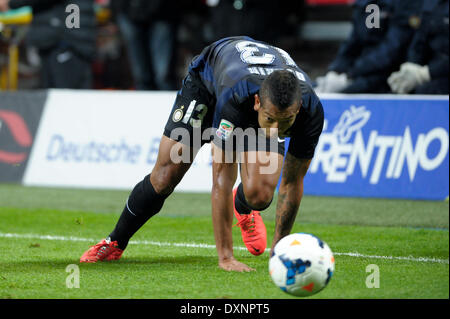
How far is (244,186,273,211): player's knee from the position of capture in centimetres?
543

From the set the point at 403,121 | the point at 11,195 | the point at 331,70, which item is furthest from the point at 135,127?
the point at 403,121

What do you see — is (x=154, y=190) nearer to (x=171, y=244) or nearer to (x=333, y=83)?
(x=171, y=244)

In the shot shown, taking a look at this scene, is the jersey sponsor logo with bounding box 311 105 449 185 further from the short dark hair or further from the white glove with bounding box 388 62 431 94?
the short dark hair

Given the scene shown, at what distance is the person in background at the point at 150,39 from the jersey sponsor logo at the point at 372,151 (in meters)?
4.52

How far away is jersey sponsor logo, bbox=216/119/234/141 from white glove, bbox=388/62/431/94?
5.73 metres

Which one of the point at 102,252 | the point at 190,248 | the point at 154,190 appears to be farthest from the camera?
the point at 190,248

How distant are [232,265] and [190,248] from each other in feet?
4.40

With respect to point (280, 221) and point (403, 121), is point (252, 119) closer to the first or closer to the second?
point (280, 221)

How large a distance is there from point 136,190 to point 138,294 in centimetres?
144

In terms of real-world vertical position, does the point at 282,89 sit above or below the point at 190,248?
above

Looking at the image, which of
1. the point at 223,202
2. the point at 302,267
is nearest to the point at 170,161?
the point at 223,202

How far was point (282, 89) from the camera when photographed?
201 inches

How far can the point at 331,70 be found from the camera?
468 inches

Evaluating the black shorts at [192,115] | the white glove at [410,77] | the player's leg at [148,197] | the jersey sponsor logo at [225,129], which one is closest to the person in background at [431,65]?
the white glove at [410,77]
